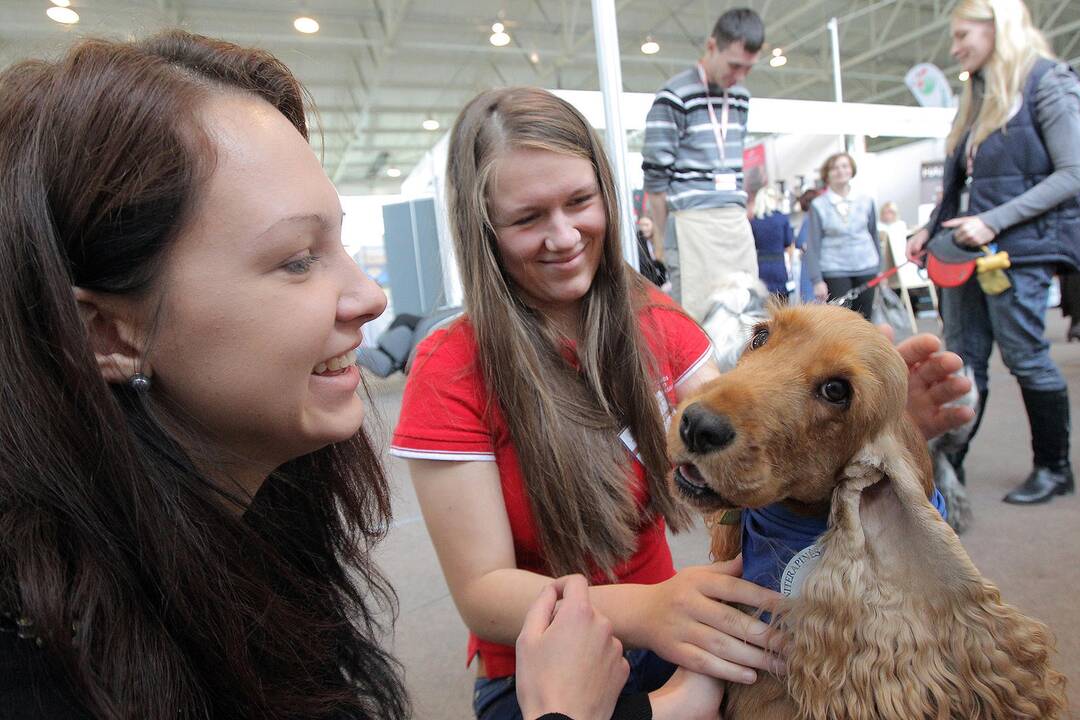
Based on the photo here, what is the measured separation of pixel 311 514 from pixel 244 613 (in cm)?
31

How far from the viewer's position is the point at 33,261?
0.68m

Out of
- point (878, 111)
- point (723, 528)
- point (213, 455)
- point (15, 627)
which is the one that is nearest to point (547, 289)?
point (723, 528)

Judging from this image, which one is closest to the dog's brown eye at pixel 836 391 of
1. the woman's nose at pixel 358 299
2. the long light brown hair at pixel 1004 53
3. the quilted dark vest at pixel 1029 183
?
the woman's nose at pixel 358 299

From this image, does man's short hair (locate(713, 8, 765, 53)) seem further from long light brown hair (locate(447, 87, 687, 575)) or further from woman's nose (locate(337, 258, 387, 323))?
woman's nose (locate(337, 258, 387, 323))

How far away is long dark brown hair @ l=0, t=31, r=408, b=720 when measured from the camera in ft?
2.20

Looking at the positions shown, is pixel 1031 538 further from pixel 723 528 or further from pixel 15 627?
pixel 15 627

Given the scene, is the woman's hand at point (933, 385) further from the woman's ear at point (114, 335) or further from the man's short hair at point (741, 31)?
the man's short hair at point (741, 31)

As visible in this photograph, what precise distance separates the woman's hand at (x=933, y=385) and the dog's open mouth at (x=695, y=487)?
0.48 metres

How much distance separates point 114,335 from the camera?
76 centimetres

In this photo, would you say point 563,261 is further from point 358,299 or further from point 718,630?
point 718,630

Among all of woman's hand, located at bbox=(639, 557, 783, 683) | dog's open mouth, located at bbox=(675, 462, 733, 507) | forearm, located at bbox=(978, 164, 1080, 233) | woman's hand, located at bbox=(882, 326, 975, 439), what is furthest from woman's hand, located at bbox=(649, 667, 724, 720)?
forearm, located at bbox=(978, 164, 1080, 233)

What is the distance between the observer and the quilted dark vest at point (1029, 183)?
248cm

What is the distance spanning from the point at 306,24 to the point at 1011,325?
8368mm

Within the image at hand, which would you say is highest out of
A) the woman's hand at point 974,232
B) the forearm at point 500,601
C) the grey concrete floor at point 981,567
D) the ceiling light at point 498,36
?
the ceiling light at point 498,36
